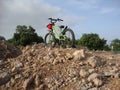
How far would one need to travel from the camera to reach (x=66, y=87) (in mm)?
7398

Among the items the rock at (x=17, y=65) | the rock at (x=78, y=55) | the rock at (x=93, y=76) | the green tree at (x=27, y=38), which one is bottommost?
the rock at (x=93, y=76)

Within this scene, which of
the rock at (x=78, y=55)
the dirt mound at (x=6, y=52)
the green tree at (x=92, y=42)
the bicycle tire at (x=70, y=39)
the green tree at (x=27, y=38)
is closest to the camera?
the rock at (x=78, y=55)

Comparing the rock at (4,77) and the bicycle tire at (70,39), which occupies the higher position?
the bicycle tire at (70,39)

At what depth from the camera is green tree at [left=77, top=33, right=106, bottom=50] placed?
37.5 meters

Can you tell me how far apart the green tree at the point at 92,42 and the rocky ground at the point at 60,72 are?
28.2 m

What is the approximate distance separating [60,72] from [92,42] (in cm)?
3047

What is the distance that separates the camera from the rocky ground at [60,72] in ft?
24.3

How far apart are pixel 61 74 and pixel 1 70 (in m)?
1.40

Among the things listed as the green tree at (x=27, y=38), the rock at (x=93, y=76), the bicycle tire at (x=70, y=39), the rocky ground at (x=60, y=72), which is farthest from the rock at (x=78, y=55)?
the green tree at (x=27, y=38)

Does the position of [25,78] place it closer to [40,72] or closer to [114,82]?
[40,72]

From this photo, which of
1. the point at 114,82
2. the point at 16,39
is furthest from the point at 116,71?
the point at 16,39

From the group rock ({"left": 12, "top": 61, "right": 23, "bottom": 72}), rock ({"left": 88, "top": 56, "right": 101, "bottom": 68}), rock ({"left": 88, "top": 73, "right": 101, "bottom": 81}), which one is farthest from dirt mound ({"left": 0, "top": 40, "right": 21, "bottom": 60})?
rock ({"left": 88, "top": 73, "right": 101, "bottom": 81})

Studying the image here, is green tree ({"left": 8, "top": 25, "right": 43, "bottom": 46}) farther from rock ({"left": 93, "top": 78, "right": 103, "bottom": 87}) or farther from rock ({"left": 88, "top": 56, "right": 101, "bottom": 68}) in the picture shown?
rock ({"left": 93, "top": 78, "right": 103, "bottom": 87})

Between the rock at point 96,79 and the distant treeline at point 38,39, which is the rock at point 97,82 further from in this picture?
the distant treeline at point 38,39
